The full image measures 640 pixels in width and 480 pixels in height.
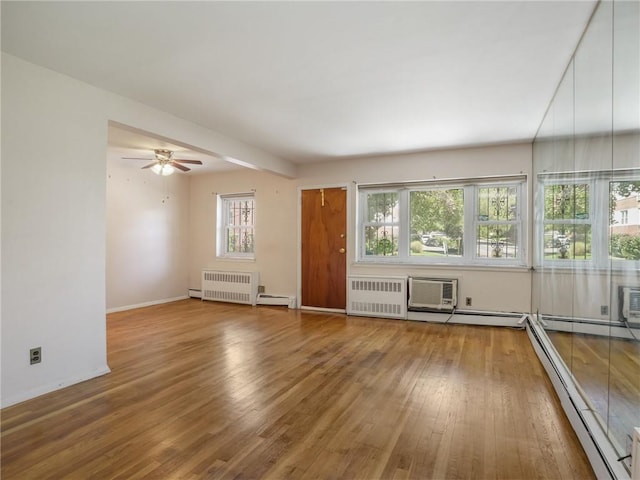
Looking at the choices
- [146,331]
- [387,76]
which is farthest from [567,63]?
[146,331]

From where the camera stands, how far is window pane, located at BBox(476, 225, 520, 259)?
189 inches

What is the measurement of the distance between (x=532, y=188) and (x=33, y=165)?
531 centimetres

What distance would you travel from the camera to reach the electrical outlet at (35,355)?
252 cm

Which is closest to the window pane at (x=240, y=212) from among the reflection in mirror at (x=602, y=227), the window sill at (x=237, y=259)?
the window sill at (x=237, y=259)

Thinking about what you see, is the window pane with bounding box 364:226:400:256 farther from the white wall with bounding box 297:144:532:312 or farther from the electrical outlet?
the electrical outlet

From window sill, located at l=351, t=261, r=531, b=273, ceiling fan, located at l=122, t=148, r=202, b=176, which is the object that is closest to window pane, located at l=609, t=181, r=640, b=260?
window sill, located at l=351, t=261, r=531, b=273

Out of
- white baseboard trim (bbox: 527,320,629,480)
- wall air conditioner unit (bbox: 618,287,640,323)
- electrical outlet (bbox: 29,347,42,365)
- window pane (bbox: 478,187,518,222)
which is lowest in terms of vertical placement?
white baseboard trim (bbox: 527,320,629,480)

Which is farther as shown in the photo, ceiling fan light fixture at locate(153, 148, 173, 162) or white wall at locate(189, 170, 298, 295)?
white wall at locate(189, 170, 298, 295)

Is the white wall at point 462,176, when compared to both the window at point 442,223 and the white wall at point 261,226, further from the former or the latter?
the white wall at point 261,226

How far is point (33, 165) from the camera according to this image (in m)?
2.54

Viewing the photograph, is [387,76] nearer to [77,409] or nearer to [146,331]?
[77,409]

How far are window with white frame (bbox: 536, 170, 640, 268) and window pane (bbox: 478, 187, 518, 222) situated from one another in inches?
56.2

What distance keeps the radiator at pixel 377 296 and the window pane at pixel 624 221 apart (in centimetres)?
354

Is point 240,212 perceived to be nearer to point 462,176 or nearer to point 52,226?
point 462,176
